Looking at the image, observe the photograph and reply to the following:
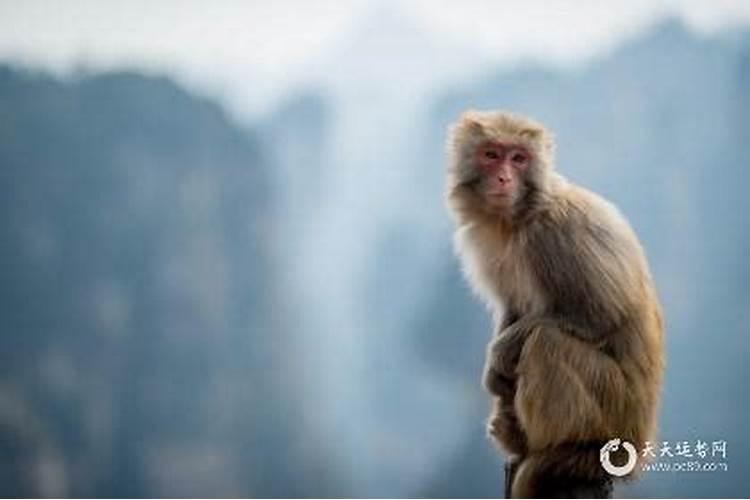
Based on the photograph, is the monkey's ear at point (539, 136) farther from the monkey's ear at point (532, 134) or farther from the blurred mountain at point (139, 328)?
the blurred mountain at point (139, 328)

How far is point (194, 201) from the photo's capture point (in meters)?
3.34

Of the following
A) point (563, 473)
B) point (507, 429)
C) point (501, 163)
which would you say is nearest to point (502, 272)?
point (501, 163)

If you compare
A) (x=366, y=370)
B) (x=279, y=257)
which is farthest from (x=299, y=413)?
(x=279, y=257)

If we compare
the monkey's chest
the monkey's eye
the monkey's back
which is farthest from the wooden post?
the monkey's eye

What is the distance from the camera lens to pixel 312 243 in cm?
334

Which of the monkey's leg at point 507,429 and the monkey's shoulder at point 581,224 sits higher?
the monkey's shoulder at point 581,224

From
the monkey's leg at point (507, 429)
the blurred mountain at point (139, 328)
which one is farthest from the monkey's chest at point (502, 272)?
the blurred mountain at point (139, 328)

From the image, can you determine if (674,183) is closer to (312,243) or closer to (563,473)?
(563,473)

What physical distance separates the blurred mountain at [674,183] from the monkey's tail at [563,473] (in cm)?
20

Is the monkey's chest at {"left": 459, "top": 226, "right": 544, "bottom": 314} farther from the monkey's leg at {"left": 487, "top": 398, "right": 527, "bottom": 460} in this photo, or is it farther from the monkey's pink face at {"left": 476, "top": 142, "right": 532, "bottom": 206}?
the monkey's leg at {"left": 487, "top": 398, "right": 527, "bottom": 460}

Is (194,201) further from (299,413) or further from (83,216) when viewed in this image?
(299,413)

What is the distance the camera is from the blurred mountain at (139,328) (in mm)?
3322

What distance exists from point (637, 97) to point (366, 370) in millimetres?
1004

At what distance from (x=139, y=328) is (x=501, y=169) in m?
1.03
